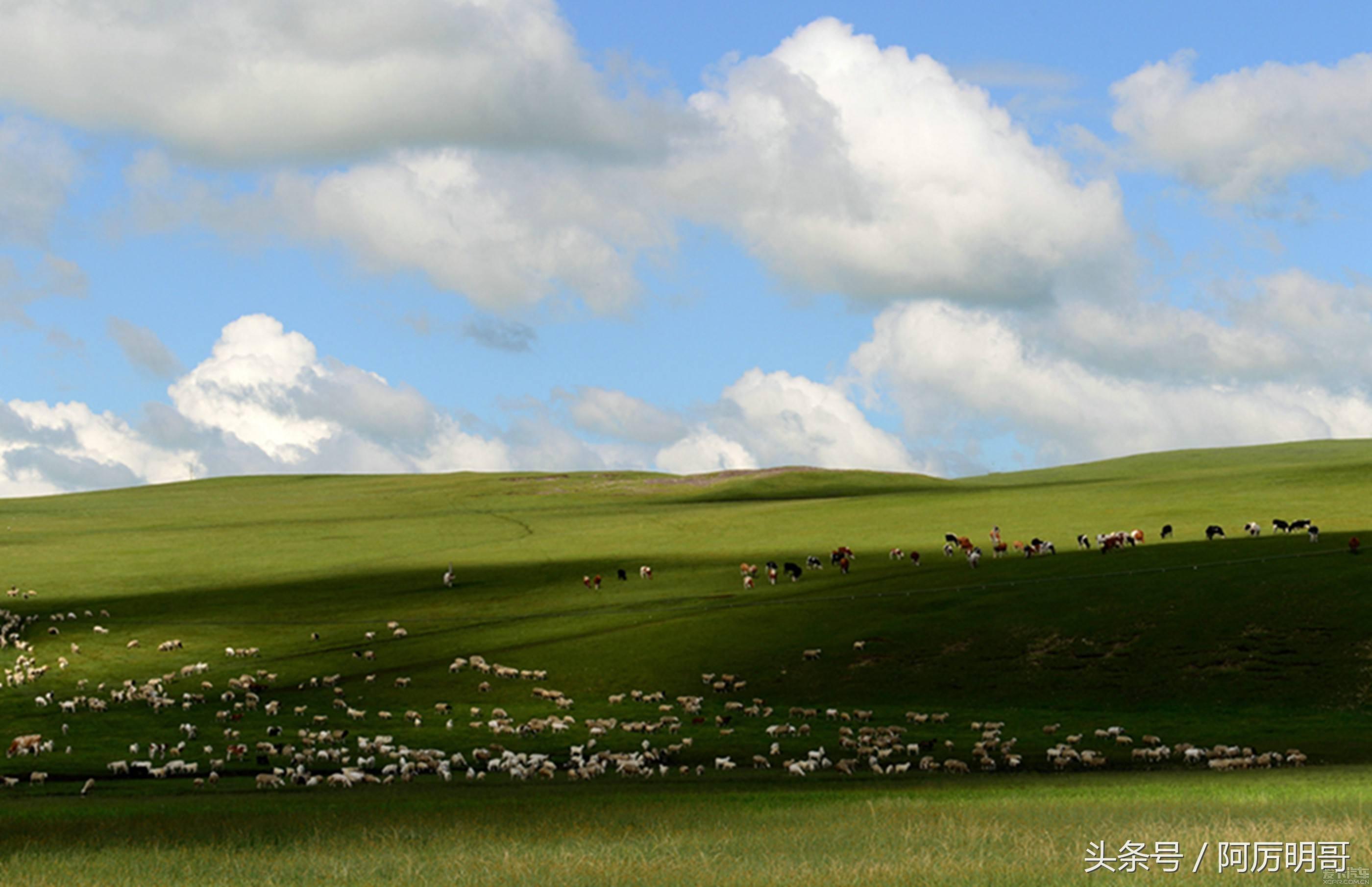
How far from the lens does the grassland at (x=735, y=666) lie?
1714cm

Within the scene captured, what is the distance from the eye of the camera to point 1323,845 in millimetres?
14953

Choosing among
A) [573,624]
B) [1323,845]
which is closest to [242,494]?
[573,624]

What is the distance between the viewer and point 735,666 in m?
46.6

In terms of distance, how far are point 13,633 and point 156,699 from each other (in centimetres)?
2139

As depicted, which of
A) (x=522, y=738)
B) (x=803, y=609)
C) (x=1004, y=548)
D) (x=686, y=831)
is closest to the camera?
(x=686, y=831)

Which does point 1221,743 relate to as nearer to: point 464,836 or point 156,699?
point 464,836

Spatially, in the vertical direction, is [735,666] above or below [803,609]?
below

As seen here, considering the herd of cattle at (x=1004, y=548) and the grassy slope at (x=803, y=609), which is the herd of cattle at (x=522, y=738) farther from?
the herd of cattle at (x=1004, y=548)

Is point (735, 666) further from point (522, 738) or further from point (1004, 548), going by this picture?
point (1004, 548)

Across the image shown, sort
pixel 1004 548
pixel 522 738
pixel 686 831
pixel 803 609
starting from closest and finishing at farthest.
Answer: pixel 686 831
pixel 522 738
pixel 803 609
pixel 1004 548

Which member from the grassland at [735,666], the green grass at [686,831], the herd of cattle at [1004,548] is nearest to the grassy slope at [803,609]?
the grassland at [735,666]

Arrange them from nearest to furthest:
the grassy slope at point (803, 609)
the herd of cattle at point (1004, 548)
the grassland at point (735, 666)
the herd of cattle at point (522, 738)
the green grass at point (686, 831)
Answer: the green grass at point (686, 831) < the grassland at point (735, 666) < the herd of cattle at point (522, 738) < the grassy slope at point (803, 609) < the herd of cattle at point (1004, 548)

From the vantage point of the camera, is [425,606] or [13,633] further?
[425,606]

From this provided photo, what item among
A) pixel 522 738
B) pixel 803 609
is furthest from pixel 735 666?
pixel 522 738
